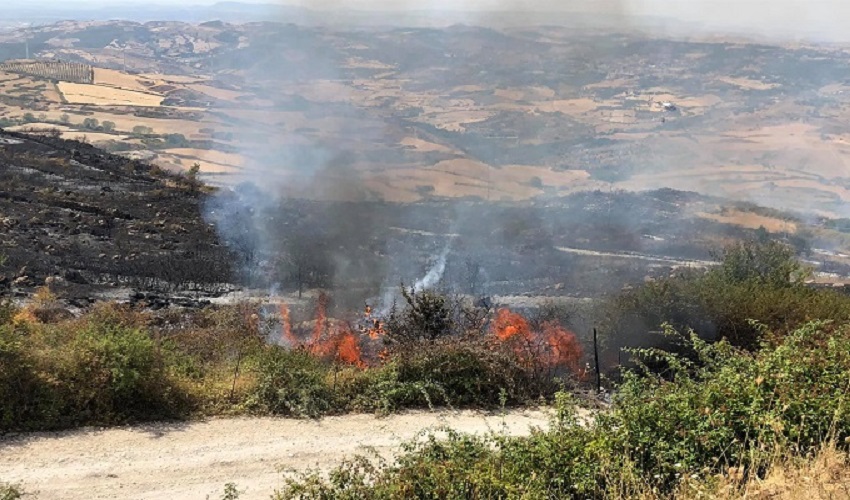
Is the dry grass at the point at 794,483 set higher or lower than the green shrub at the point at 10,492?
higher

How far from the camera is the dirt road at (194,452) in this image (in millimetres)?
7418

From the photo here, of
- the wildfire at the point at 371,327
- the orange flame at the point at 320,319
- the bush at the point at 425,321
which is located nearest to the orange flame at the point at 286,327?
the orange flame at the point at 320,319

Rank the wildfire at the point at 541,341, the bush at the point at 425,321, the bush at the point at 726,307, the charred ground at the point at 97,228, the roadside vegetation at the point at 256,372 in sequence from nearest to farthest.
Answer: the roadside vegetation at the point at 256,372
the wildfire at the point at 541,341
the bush at the point at 425,321
the bush at the point at 726,307
the charred ground at the point at 97,228

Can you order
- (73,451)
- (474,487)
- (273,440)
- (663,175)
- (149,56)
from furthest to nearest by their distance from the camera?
(149,56) → (663,175) → (273,440) → (73,451) → (474,487)

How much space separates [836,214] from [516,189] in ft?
72.3

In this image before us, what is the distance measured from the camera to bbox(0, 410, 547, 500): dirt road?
742 cm

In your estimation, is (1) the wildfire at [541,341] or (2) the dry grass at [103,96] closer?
(1) the wildfire at [541,341]

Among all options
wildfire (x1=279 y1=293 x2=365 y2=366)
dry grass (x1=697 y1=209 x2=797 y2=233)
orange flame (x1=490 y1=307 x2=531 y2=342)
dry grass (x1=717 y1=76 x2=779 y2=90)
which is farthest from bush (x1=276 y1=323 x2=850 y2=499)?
dry grass (x1=717 y1=76 x2=779 y2=90)

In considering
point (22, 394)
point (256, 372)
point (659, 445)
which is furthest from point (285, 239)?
point (659, 445)

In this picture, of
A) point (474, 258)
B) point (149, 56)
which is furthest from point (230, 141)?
point (149, 56)

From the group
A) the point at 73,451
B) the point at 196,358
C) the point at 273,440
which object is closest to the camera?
the point at 73,451

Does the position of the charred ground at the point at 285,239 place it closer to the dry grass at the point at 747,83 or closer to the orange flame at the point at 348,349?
the orange flame at the point at 348,349

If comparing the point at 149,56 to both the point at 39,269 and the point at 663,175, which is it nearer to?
the point at 663,175

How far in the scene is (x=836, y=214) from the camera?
47375 mm
